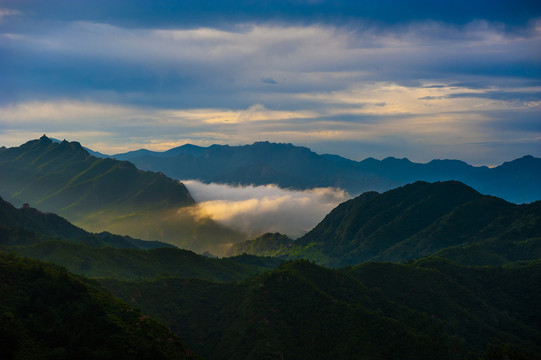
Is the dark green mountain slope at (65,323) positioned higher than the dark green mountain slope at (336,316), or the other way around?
the dark green mountain slope at (65,323)

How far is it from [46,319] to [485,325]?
509ft

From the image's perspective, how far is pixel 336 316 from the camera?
148125mm

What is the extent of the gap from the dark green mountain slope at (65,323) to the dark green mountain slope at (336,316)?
41.1 meters

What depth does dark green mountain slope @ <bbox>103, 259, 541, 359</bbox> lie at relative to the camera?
450ft

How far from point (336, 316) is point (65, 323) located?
3353 inches

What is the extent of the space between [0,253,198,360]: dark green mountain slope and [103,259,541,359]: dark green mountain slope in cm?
4109

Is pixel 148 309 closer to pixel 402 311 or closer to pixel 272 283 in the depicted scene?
pixel 272 283

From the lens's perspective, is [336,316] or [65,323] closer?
[65,323]

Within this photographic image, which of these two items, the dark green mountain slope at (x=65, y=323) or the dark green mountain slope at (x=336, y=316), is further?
the dark green mountain slope at (x=336, y=316)

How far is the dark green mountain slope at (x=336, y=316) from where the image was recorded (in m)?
137

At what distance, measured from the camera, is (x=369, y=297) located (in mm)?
176125

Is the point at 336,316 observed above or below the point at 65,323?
below

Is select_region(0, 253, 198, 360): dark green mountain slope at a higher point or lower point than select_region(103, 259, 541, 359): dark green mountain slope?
higher

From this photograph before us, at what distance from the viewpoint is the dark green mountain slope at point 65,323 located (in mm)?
87812
